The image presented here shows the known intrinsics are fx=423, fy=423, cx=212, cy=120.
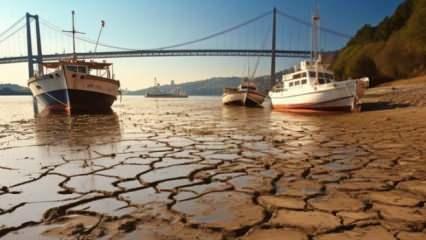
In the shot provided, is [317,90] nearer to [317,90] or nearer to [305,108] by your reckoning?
[317,90]

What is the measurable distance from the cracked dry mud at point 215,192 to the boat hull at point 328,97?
40.3ft

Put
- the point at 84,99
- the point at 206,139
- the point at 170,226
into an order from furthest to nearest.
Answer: the point at 84,99
the point at 206,139
the point at 170,226

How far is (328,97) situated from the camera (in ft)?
64.6

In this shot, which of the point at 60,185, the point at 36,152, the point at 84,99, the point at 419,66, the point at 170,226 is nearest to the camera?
the point at 170,226

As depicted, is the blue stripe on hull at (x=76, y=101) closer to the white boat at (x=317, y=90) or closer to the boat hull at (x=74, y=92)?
the boat hull at (x=74, y=92)

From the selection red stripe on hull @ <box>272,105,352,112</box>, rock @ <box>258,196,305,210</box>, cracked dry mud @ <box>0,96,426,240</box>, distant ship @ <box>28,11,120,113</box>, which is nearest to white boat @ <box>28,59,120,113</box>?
distant ship @ <box>28,11,120,113</box>

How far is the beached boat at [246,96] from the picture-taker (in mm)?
32000

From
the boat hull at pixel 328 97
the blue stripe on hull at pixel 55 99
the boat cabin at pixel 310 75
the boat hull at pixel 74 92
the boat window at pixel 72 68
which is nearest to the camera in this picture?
the boat hull at pixel 328 97

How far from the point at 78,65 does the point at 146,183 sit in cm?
2038

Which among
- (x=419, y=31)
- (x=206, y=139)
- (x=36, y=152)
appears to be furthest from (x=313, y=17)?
(x=36, y=152)

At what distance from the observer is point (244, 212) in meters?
3.38

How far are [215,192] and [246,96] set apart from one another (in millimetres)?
28104

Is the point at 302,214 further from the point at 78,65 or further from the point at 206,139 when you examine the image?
the point at 78,65

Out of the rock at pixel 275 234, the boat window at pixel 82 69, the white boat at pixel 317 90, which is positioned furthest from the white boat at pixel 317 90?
the rock at pixel 275 234
